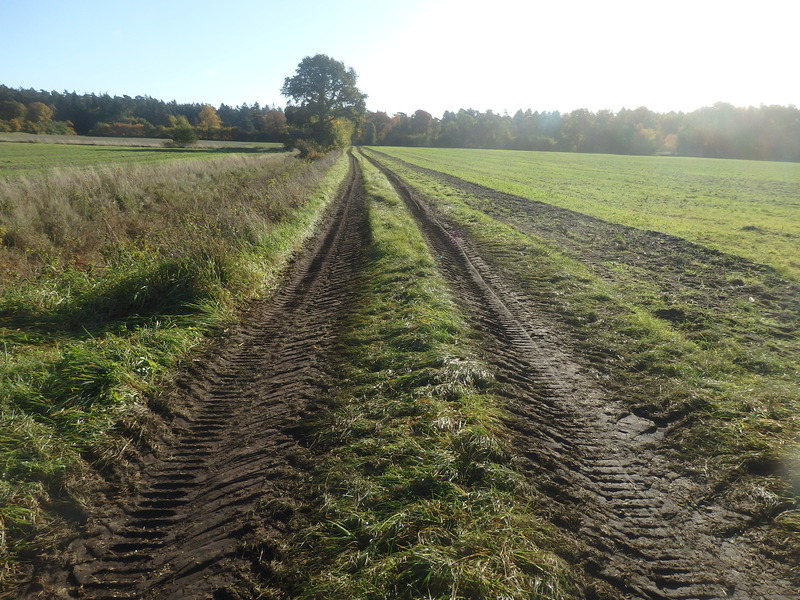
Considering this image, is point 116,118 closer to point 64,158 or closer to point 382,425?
point 64,158

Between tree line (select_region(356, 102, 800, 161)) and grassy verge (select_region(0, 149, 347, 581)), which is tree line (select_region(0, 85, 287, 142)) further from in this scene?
grassy verge (select_region(0, 149, 347, 581))

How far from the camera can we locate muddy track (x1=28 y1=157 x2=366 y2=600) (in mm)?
2568

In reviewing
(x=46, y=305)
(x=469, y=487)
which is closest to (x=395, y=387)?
(x=469, y=487)

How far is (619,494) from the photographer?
326 cm

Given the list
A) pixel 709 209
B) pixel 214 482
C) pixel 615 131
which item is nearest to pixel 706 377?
pixel 214 482

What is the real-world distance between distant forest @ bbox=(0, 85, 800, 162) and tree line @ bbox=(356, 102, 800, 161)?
20 cm

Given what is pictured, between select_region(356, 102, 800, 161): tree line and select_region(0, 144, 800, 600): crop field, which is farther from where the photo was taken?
select_region(356, 102, 800, 161): tree line

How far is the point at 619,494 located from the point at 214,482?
3298 mm

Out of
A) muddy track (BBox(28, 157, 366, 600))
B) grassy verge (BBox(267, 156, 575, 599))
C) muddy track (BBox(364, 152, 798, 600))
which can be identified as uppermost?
grassy verge (BBox(267, 156, 575, 599))

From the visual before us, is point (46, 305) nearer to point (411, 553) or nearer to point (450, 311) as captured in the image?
point (450, 311)

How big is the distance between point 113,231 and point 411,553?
31.8ft

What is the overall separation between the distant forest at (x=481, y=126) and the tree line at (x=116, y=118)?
7.5 inches

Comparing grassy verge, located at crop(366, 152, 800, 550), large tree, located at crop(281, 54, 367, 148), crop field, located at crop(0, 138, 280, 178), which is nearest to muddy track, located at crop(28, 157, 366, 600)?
grassy verge, located at crop(366, 152, 800, 550)

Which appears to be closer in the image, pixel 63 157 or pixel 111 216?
pixel 111 216
